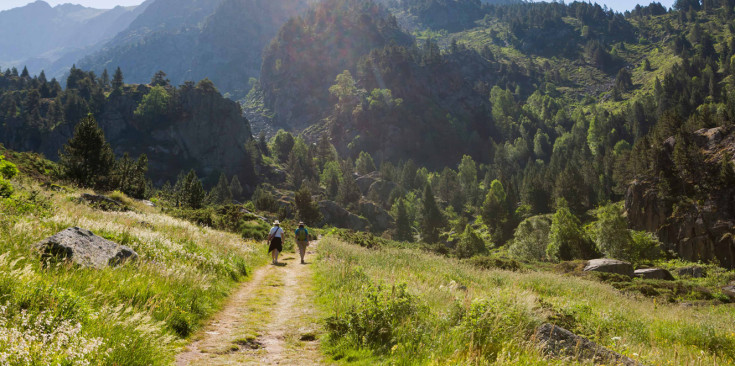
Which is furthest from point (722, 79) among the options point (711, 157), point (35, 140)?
point (35, 140)

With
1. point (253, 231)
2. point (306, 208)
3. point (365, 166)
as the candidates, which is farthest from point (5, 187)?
point (365, 166)

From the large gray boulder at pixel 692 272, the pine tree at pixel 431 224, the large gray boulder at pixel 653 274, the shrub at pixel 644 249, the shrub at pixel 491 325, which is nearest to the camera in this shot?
the shrub at pixel 491 325

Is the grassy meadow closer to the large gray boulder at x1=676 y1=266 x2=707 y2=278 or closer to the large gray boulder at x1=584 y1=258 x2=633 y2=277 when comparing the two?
the large gray boulder at x1=584 y1=258 x2=633 y2=277

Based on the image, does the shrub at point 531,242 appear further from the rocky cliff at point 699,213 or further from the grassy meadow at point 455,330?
the grassy meadow at point 455,330

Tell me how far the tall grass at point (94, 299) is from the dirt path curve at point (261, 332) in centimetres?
41

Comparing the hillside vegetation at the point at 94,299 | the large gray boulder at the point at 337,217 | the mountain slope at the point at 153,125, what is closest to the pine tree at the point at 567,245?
the large gray boulder at the point at 337,217

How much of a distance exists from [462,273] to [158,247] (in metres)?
14.1

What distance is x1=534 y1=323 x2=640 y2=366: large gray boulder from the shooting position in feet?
18.7

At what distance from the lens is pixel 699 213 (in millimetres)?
63875

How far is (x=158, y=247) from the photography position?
473 inches

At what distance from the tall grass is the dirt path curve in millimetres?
406

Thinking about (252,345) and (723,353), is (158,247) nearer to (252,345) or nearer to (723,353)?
(252,345)

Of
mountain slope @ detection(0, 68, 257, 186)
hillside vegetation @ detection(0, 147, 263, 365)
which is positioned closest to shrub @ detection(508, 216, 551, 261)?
hillside vegetation @ detection(0, 147, 263, 365)

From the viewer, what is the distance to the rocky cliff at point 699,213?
192 ft
